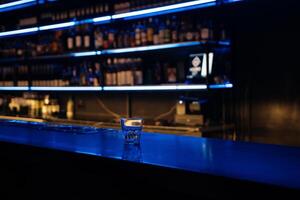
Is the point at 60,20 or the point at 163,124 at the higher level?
the point at 60,20

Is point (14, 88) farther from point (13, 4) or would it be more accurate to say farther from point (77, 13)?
point (77, 13)

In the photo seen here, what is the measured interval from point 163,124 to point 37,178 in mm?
1503

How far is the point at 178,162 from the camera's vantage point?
1.03m

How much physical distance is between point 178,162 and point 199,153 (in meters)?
0.18

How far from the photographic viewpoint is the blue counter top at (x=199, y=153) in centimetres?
90

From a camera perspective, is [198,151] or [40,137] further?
[40,137]

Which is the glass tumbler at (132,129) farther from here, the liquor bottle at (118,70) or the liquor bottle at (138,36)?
the liquor bottle at (118,70)

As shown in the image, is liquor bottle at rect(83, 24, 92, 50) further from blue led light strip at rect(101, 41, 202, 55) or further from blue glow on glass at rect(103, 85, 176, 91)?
blue glow on glass at rect(103, 85, 176, 91)

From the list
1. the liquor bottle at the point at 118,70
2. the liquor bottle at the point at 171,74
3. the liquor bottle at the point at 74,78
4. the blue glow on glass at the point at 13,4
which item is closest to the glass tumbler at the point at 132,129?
the liquor bottle at the point at 171,74

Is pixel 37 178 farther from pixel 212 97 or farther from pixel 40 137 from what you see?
pixel 212 97

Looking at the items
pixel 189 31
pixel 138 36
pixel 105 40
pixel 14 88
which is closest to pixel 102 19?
pixel 105 40

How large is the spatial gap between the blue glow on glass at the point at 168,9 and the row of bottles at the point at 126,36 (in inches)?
5.1

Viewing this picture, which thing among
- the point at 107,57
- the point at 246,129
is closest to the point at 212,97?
the point at 246,129

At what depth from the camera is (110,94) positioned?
383 cm
